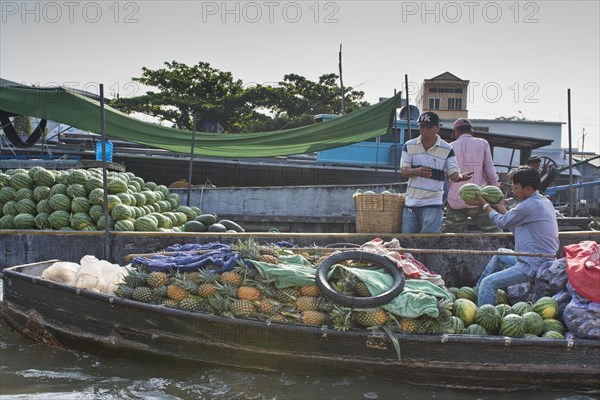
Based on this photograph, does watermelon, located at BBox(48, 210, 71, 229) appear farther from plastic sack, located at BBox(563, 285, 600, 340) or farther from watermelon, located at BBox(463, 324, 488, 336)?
plastic sack, located at BBox(563, 285, 600, 340)

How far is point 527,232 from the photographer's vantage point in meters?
4.94

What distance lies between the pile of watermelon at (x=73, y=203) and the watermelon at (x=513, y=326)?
480 cm

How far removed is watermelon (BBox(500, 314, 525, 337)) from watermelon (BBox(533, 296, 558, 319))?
26 centimetres

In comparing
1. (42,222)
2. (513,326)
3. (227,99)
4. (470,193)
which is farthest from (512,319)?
(227,99)

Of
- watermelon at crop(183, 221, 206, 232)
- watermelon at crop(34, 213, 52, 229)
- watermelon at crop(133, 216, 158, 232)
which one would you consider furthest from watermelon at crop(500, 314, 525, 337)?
watermelon at crop(34, 213, 52, 229)

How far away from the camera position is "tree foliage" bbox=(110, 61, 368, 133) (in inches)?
980

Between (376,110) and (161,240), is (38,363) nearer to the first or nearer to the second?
(161,240)

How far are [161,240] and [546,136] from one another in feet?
90.6

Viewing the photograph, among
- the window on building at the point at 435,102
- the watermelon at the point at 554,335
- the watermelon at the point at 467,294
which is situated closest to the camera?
the watermelon at the point at 554,335

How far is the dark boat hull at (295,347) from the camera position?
412 cm

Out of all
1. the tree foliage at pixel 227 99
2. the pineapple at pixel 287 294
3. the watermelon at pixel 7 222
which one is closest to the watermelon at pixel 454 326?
the pineapple at pixel 287 294

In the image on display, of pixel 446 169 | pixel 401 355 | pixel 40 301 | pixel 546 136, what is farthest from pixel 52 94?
pixel 546 136

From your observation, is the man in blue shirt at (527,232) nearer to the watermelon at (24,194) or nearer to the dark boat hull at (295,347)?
the dark boat hull at (295,347)

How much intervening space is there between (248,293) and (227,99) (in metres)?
21.4
